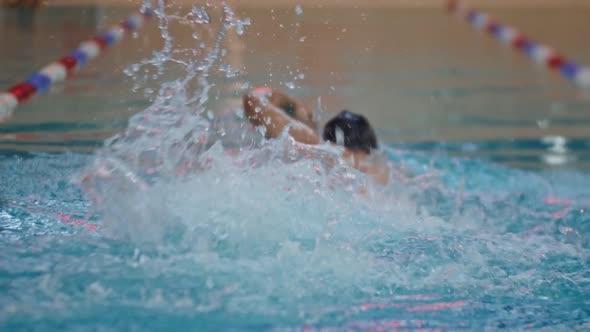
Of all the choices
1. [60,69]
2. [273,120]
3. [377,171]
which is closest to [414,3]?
[60,69]

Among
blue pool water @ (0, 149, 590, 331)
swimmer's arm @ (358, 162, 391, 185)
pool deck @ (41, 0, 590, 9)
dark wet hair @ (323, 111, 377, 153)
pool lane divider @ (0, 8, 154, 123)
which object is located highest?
pool deck @ (41, 0, 590, 9)

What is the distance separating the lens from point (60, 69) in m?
3.68

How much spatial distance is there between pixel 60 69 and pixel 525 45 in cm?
418

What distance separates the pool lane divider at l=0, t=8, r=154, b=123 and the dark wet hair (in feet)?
4.16

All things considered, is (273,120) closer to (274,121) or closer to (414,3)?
(274,121)

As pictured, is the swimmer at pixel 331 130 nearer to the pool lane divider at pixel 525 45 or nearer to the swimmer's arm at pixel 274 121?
the swimmer's arm at pixel 274 121

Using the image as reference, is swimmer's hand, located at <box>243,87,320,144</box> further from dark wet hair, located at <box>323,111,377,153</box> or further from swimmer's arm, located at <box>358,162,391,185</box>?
swimmer's arm, located at <box>358,162,391,185</box>

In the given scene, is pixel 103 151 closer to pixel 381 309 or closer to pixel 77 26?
pixel 381 309

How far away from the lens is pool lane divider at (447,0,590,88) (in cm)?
451

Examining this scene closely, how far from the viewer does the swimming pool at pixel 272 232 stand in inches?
67.0

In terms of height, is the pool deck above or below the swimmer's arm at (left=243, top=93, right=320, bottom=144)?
above

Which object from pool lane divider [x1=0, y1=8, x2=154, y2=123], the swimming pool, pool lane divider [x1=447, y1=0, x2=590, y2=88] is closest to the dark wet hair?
the swimming pool

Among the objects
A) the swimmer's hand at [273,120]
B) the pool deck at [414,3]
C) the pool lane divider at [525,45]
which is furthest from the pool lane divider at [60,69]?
the pool lane divider at [525,45]

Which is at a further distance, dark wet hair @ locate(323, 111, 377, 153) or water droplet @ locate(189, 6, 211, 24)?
water droplet @ locate(189, 6, 211, 24)
